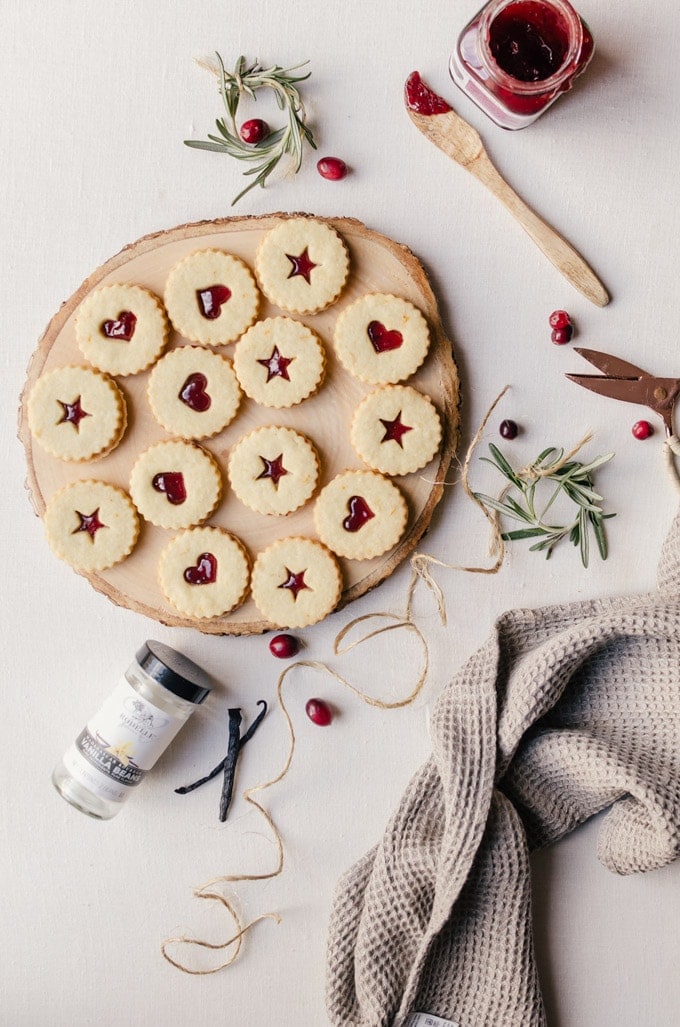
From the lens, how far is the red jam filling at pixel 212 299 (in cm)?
140

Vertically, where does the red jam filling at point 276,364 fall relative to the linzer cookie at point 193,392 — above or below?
above

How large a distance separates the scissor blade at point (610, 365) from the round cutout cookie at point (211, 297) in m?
0.58

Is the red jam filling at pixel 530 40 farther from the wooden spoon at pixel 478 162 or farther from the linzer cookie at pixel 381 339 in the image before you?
the linzer cookie at pixel 381 339

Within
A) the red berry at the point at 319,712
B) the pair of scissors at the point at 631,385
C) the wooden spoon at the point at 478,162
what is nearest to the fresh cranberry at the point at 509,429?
the pair of scissors at the point at 631,385

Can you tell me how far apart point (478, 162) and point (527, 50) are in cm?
18

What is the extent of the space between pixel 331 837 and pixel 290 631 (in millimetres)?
381

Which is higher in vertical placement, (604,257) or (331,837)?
(604,257)

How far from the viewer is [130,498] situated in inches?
56.1

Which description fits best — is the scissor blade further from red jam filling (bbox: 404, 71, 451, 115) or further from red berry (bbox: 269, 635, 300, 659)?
red berry (bbox: 269, 635, 300, 659)

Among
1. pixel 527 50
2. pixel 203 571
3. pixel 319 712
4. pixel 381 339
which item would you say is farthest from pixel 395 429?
pixel 527 50

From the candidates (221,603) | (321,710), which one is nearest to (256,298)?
(221,603)

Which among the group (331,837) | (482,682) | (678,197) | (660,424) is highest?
(678,197)

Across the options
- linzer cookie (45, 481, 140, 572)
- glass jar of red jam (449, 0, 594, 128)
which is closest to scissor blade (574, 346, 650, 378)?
glass jar of red jam (449, 0, 594, 128)

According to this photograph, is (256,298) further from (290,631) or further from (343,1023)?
(343,1023)
